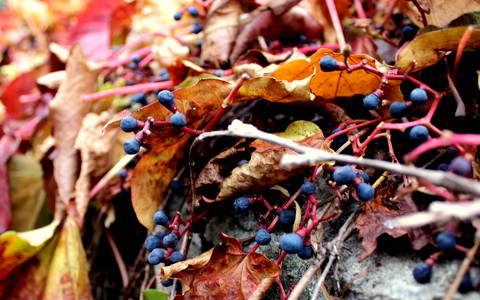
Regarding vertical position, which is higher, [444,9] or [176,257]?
[444,9]

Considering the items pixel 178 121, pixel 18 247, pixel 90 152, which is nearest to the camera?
pixel 178 121

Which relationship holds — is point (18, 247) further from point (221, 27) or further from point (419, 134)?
point (419, 134)

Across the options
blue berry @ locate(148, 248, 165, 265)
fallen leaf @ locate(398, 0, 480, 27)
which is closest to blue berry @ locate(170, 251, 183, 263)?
blue berry @ locate(148, 248, 165, 265)

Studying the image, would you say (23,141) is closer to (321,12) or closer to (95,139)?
(95,139)

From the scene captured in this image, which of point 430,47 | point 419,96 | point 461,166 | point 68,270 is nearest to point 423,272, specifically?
point 461,166

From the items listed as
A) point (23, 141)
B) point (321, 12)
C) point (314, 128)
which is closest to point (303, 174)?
point (314, 128)

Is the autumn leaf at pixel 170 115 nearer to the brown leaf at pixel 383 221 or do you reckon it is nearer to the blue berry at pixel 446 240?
the brown leaf at pixel 383 221
